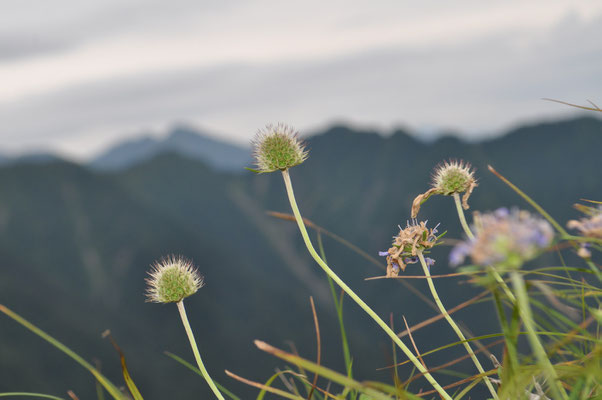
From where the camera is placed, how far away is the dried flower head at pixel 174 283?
140 inches

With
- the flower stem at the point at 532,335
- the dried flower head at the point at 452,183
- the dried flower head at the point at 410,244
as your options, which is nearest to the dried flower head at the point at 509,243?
the flower stem at the point at 532,335

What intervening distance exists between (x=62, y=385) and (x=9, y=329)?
2336 cm

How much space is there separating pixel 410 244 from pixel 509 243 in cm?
194

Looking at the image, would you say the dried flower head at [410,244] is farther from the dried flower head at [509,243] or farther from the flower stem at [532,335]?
the dried flower head at [509,243]

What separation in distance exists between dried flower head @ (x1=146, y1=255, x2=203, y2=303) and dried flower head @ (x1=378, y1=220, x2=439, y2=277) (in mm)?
1296

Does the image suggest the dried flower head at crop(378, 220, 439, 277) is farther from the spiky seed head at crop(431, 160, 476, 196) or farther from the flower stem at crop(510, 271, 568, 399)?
the flower stem at crop(510, 271, 568, 399)

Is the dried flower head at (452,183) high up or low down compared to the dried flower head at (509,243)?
up

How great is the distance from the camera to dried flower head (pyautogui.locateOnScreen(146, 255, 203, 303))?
3553 millimetres

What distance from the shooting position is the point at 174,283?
3.64 meters

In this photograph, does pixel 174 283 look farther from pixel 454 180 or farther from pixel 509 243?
pixel 509 243

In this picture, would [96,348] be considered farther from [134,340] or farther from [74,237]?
[74,237]

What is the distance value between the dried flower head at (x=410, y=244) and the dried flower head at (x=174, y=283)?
130cm

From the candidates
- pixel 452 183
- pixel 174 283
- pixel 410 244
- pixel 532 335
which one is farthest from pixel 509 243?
pixel 174 283

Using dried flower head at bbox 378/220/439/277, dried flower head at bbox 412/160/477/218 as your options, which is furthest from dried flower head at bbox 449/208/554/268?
dried flower head at bbox 412/160/477/218
